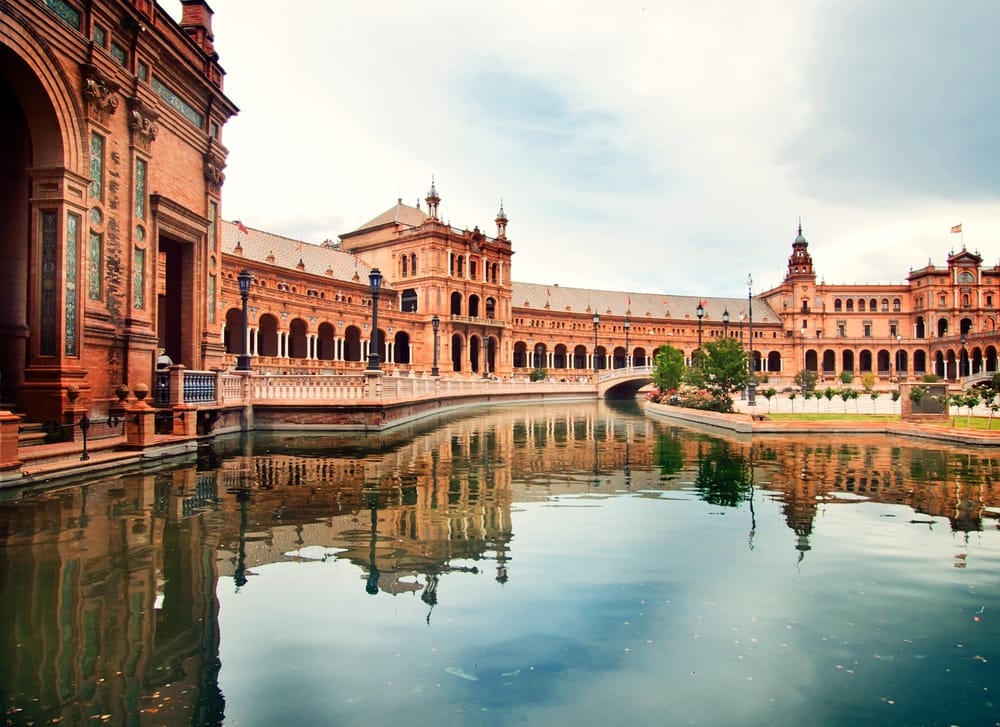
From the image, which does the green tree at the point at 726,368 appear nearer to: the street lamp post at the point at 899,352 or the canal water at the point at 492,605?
the canal water at the point at 492,605

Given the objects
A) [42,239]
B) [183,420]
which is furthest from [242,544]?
[42,239]

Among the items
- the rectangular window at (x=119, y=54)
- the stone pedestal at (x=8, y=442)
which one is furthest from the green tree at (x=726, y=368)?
the stone pedestal at (x=8, y=442)

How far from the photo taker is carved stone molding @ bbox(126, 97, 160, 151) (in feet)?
59.8

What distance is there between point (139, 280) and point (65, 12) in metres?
6.27

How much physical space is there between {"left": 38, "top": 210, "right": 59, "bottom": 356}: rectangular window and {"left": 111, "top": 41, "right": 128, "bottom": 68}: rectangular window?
16.1ft

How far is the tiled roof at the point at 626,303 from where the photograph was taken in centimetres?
10144

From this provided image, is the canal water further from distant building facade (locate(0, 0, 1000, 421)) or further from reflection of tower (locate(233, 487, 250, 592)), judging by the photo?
distant building facade (locate(0, 0, 1000, 421))

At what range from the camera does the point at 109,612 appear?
18.5ft

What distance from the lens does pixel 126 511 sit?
945cm

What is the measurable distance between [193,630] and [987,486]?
13520 millimetres

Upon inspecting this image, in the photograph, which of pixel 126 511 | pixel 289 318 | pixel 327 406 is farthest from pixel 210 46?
pixel 289 318

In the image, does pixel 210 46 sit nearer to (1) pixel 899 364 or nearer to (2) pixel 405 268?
(2) pixel 405 268

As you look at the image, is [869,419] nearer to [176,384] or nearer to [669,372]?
[669,372]

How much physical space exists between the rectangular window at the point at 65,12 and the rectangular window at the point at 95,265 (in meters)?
4.62
